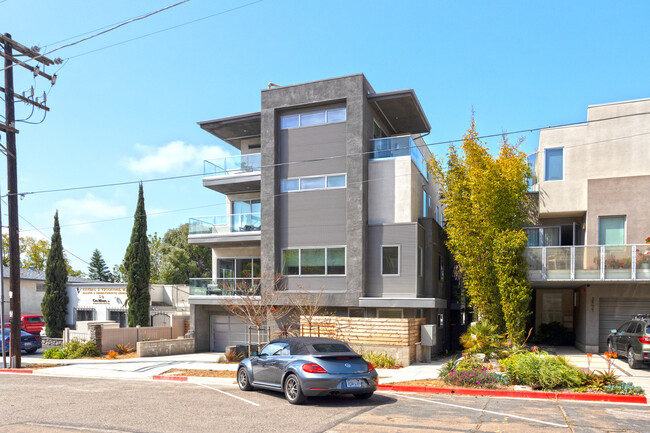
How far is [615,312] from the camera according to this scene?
67.9 ft

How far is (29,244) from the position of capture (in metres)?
62.9

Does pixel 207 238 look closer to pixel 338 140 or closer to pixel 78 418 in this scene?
pixel 338 140

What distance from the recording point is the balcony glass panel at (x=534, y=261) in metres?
20.5

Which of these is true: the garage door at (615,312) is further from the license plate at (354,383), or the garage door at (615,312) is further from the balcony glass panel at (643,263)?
the license plate at (354,383)

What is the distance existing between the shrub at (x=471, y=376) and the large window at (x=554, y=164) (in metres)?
11.4

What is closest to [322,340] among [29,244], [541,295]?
[541,295]

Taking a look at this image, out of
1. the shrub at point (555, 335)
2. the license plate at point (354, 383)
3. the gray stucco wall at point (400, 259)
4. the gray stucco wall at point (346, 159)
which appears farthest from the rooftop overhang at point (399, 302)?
the license plate at point (354, 383)

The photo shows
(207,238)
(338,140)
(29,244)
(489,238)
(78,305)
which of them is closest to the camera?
(489,238)

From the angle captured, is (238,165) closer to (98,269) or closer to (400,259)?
(400,259)

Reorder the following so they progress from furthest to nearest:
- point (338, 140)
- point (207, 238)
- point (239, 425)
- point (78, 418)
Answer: point (207, 238) < point (338, 140) < point (78, 418) < point (239, 425)

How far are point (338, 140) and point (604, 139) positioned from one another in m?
10.9

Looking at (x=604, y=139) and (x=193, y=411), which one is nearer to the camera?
(x=193, y=411)

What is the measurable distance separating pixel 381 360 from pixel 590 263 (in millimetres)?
8833

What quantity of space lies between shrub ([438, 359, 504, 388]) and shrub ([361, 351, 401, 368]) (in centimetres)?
440
